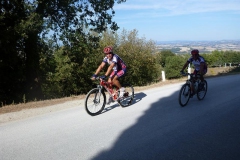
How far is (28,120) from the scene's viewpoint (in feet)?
21.0

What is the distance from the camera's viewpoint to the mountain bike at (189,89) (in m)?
7.78

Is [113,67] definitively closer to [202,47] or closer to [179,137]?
[179,137]

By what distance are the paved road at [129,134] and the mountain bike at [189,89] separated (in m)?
0.38

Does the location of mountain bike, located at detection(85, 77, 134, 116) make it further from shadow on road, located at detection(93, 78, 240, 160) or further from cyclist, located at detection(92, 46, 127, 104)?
shadow on road, located at detection(93, 78, 240, 160)

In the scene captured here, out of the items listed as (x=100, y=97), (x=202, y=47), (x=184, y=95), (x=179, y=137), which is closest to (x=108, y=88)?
(x=100, y=97)

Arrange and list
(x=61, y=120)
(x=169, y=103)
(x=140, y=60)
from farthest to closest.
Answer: (x=140, y=60) < (x=169, y=103) < (x=61, y=120)

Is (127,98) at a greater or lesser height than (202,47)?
lesser

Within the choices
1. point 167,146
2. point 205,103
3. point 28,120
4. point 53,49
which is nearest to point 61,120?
point 28,120

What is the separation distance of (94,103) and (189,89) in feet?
11.8

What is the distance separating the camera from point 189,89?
26.7 feet

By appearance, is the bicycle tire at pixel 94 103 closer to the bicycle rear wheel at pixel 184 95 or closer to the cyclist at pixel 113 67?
the cyclist at pixel 113 67

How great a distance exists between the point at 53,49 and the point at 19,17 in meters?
6.22

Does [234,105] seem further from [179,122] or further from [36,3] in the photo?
[36,3]

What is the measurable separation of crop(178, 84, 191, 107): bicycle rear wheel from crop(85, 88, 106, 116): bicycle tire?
270cm
